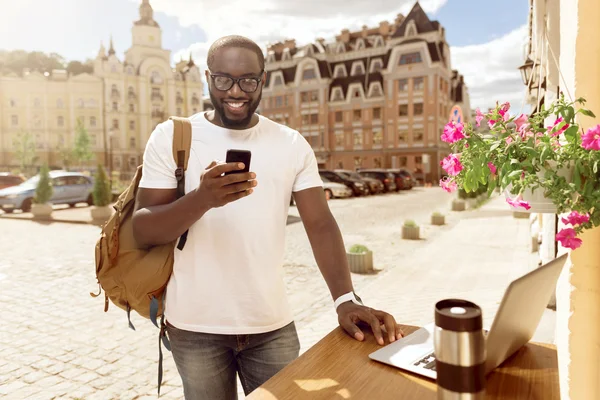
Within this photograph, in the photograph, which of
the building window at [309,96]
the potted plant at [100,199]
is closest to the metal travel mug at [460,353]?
the potted plant at [100,199]

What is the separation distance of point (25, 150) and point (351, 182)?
44098 millimetres

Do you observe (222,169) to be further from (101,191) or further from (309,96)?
(309,96)

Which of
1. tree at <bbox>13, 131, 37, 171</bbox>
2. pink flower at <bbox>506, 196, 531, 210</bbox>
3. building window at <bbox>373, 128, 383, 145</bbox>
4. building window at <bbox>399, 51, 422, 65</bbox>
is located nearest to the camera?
pink flower at <bbox>506, 196, 531, 210</bbox>

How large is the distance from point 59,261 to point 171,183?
865 centimetres

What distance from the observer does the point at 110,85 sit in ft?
201

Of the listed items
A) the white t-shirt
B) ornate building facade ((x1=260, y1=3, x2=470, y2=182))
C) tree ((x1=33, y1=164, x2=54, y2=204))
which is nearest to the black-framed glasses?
the white t-shirt

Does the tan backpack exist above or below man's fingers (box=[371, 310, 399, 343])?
above

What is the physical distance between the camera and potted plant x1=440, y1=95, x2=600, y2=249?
4.44 feet

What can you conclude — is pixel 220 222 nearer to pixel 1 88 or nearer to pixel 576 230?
pixel 576 230

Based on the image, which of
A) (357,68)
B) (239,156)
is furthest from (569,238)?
(357,68)

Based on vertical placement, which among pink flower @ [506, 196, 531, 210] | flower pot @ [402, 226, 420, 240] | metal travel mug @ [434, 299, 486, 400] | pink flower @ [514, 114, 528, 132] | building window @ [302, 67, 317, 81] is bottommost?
flower pot @ [402, 226, 420, 240]

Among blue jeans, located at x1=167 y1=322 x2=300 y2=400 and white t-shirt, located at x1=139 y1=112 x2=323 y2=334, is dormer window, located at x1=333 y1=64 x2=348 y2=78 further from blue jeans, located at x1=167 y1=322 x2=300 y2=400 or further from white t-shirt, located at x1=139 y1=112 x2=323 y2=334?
blue jeans, located at x1=167 y1=322 x2=300 y2=400

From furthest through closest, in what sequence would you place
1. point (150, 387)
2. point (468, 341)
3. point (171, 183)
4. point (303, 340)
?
point (303, 340)
point (150, 387)
point (171, 183)
point (468, 341)

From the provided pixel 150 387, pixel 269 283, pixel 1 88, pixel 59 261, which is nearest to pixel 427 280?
pixel 150 387
